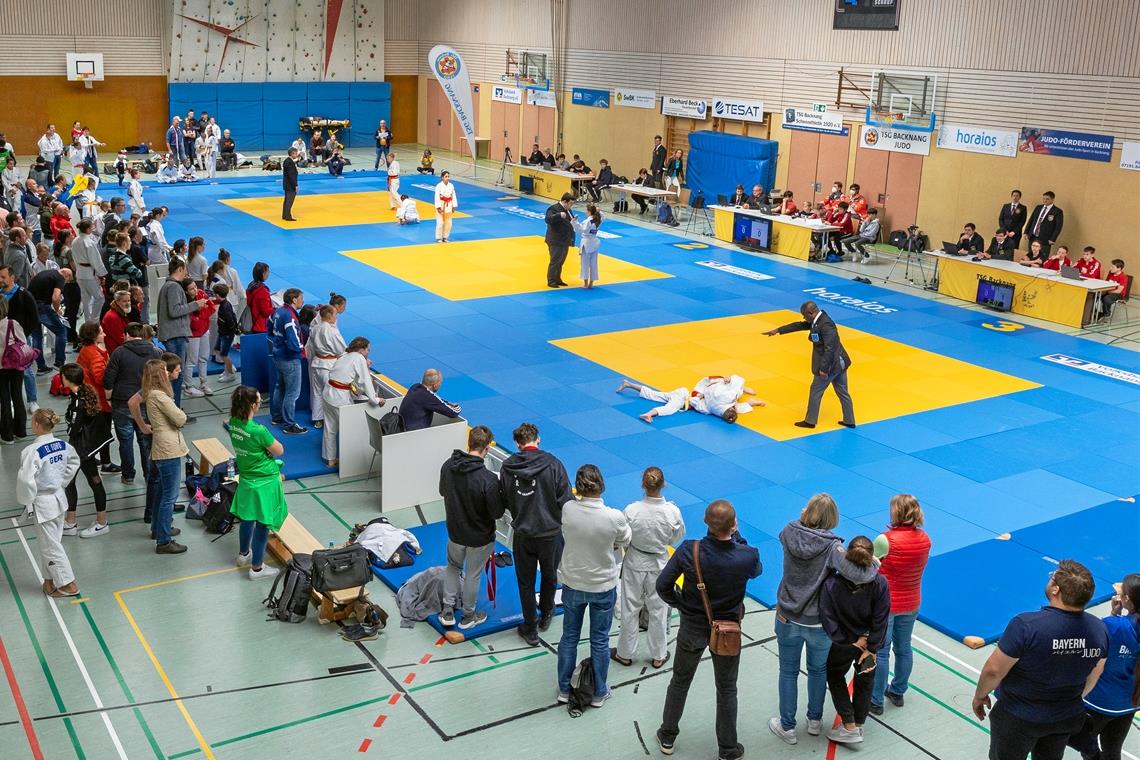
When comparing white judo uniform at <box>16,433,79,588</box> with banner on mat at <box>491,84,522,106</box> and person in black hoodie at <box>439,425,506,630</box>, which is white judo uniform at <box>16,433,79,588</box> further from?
banner on mat at <box>491,84,522,106</box>

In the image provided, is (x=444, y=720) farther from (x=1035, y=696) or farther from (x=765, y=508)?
(x=765, y=508)

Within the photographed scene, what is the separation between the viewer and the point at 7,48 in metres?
39.8

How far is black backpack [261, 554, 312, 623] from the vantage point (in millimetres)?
9250

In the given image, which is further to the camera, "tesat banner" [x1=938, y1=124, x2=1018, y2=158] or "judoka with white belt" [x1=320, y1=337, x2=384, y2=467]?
"tesat banner" [x1=938, y1=124, x2=1018, y2=158]

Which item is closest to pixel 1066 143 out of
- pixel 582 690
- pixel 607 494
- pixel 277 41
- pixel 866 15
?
pixel 866 15

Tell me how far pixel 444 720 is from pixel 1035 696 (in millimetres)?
4022

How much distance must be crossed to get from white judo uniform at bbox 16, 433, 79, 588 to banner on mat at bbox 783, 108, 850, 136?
23.9 m

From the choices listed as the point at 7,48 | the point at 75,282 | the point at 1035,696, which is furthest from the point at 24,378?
the point at 7,48

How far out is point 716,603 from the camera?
7.17 meters

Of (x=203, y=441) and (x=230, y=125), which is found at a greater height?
(x=230, y=125)

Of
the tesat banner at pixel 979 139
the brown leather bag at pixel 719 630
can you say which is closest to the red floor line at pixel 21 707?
the brown leather bag at pixel 719 630

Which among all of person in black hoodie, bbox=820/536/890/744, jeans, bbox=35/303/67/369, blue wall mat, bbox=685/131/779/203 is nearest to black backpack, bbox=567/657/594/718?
person in black hoodie, bbox=820/536/890/744

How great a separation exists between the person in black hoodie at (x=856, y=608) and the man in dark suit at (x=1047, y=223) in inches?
734

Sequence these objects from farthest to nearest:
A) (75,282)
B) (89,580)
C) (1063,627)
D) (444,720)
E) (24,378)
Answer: (75,282)
(24,378)
(89,580)
(444,720)
(1063,627)
